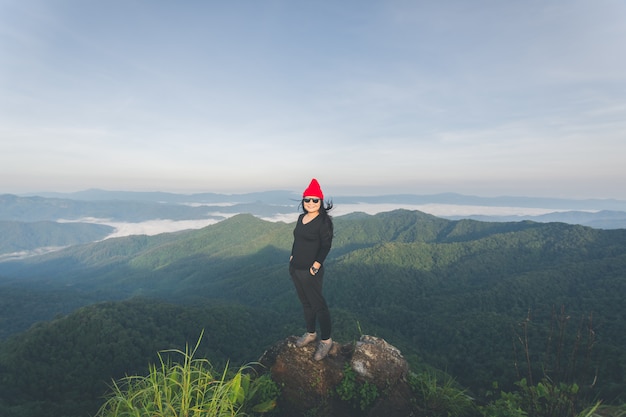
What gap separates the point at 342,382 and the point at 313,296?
7.32 ft

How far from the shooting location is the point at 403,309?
122875 mm

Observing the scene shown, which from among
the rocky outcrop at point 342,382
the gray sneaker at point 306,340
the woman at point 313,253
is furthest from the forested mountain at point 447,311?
the gray sneaker at point 306,340

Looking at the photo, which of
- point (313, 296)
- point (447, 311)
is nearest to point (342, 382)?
point (313, 296)

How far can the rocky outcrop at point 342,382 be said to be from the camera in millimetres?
7102

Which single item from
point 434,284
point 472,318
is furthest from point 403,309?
point 434,284

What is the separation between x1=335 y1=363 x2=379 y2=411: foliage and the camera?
23.5ft

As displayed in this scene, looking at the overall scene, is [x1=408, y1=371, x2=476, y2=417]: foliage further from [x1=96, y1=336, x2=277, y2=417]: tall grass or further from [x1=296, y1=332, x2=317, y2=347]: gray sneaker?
[x1=96, y1=336, x2=277, y2=417]: tall grass

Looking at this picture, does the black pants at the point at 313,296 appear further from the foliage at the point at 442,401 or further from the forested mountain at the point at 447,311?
the foliage at the point at 442,401

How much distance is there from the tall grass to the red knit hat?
4066 millimetres

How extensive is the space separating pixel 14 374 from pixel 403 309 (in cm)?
11677

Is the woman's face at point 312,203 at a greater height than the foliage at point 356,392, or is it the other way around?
the woman's face at point 312,203

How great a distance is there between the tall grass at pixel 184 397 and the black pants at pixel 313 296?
203 cm

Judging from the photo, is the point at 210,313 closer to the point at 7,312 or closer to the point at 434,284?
the point at 434,284

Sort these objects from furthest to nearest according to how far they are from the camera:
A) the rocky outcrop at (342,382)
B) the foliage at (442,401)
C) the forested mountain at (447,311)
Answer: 1. the forested mountain at (447,311)
2. the rocky outcrop at (342,382)
3. the foliage at (442,401)
